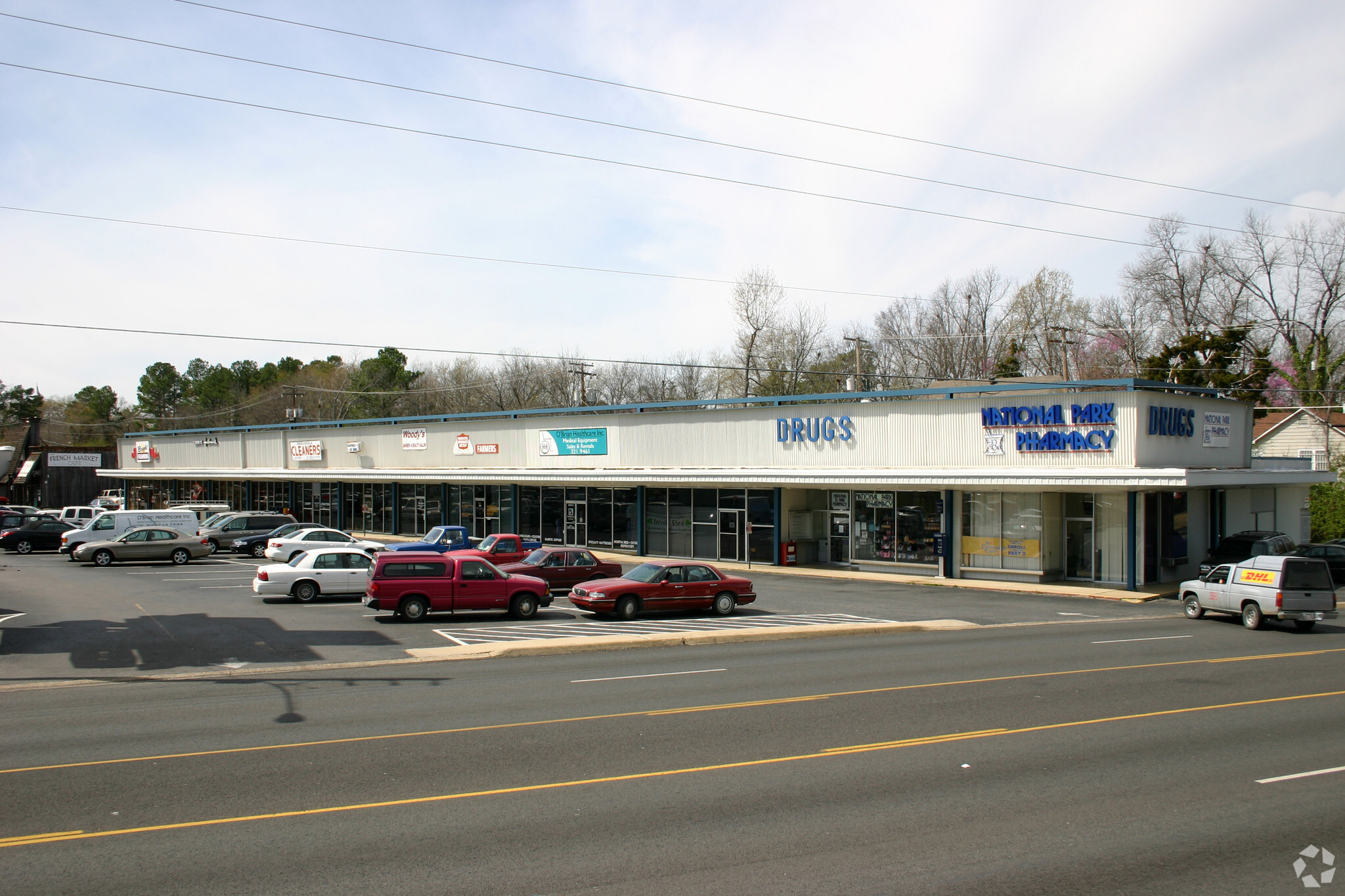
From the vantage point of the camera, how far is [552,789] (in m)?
9.00

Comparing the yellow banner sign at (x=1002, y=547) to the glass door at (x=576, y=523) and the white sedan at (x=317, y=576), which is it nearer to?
the glass door at (x=576, y=523)

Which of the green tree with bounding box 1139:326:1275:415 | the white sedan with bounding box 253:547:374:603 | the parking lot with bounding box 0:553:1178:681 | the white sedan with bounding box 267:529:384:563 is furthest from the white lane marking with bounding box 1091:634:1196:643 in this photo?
the green tree with bounding box 1139:326:1275:415

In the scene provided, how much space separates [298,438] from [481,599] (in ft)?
141

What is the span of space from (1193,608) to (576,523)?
91.4 ft

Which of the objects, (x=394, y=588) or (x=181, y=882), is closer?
(x=181, y=882)

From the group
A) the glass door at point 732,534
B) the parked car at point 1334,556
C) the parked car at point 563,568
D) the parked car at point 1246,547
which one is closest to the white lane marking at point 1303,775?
the parked car at point 563,568

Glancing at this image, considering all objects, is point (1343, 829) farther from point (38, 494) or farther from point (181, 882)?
point (38, 494)

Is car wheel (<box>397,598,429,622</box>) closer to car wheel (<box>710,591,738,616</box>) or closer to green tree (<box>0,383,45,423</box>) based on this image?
car wheel (<box>710,591,738,616</box>)

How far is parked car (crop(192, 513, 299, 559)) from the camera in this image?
1631 inches

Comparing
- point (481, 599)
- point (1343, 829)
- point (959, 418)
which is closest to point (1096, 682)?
point (1343, 829)

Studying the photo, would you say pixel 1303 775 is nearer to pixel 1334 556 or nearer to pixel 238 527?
pixel 1334 556

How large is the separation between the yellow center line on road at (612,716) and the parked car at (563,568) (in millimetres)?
14628

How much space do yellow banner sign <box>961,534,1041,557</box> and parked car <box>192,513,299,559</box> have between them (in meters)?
30.4

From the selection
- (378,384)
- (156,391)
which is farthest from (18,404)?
(378,384)
